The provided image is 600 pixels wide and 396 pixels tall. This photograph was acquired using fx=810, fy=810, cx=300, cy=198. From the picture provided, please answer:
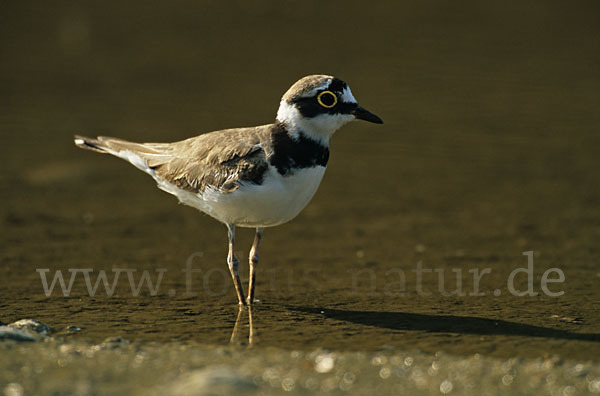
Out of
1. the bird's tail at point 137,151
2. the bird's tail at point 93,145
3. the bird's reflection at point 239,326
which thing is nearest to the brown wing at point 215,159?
the bird's tail at point 137,151

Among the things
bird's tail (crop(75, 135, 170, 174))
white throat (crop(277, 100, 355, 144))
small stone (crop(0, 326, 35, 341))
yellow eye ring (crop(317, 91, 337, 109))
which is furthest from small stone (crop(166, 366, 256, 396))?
bird's tail (crop(75, 135, 170, 174))

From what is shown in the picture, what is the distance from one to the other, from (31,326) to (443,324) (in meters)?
3.07

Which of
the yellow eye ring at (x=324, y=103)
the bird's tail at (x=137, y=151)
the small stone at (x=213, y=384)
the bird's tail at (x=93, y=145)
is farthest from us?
the bird's tail at (x=93, y=145)

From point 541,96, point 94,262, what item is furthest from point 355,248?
point 541,96

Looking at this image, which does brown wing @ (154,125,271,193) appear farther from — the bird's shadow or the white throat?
the bird's shadow

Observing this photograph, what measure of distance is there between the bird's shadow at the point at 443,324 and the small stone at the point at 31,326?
1.97 m

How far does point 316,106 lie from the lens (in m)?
6.25

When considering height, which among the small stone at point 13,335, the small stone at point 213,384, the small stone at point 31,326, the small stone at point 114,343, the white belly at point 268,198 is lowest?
the small stone at point 213,384

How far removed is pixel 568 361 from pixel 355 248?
336 cm

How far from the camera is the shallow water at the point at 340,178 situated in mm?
6395

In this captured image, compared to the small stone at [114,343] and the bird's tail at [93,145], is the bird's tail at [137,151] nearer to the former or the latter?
the bird's tail at [93,145]

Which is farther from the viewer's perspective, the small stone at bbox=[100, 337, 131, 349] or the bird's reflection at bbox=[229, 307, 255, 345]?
the bird's reflection at bbox=[229, 307, 255, 345]

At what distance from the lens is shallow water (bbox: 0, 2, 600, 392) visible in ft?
21.0

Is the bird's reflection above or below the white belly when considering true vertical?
below
